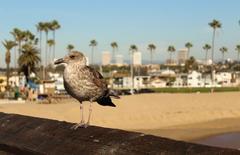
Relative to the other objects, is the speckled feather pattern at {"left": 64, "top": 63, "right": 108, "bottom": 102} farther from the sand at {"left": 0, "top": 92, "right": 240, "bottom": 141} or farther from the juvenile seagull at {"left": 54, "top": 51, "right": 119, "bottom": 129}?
the sand at {"left": 0, "top": 92, "right": 240, "bottom": 141}

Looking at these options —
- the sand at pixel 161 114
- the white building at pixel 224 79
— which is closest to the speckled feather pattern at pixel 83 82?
the sand at pixel 161 114

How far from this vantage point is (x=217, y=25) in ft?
411

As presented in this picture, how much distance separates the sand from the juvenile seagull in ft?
85.0

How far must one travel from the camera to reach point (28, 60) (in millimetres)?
77188

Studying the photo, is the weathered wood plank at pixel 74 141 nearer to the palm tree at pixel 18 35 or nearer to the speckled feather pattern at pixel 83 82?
the speckled feather pattern at pixel 83 82

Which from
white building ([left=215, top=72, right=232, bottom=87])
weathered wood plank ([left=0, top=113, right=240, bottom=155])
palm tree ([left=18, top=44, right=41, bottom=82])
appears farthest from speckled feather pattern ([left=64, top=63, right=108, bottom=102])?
white building ([left=215, top=72, right=232, bottom=87])

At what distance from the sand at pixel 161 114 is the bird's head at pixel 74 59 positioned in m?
26.0

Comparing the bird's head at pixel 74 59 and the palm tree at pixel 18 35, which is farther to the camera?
the palm tree at pixel 18 35

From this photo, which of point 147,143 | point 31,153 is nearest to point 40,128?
point 31,153

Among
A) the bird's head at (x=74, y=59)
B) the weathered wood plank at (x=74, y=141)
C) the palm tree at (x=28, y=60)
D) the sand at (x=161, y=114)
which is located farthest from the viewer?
the palm tree at (x=28, y=60)

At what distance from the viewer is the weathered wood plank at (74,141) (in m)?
2.89

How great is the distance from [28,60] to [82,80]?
74117 millimetres

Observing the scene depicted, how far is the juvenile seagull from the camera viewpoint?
427cm

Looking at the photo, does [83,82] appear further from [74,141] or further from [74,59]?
[74,141]
